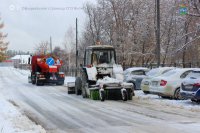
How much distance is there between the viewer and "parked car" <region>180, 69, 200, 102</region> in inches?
671

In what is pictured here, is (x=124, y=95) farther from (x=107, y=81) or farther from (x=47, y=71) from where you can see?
(x=47, y=71)

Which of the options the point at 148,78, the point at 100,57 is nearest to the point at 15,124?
the point at 100,57

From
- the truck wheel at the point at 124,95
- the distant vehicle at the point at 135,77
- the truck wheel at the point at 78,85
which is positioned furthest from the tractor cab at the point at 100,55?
the distant vehicle at the point at 135,77

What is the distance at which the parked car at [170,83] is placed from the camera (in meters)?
19.9

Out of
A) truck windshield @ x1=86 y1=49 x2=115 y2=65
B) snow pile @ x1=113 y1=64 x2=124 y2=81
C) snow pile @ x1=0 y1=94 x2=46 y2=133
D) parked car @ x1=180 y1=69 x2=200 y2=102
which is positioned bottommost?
snow pile @ x1=0 y1=94 x2=46 y2=133

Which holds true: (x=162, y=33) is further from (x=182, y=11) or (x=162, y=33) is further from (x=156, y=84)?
(x=156, y=84)

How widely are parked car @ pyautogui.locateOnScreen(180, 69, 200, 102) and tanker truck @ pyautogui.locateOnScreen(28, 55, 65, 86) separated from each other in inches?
750

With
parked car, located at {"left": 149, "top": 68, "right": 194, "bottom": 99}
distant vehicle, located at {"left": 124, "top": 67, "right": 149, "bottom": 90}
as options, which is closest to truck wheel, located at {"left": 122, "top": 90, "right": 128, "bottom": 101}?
parked car, located at {"left": 149, "top": 68, "right": 194, "bottom": 99}

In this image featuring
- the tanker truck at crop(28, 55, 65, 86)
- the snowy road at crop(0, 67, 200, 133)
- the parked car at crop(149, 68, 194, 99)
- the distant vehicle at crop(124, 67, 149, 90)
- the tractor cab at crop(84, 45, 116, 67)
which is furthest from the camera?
the tanker truck at crop(28, 55, 65, 86)

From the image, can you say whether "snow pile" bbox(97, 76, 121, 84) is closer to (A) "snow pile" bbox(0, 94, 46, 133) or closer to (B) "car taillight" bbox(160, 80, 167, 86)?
(B) "car taillight" bbox(160, 80, 167, 86)

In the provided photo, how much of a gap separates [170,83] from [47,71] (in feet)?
59.0

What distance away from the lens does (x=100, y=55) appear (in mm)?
22516

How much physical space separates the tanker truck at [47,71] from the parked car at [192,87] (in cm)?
1906

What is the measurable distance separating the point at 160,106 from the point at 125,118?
4.09 meters
